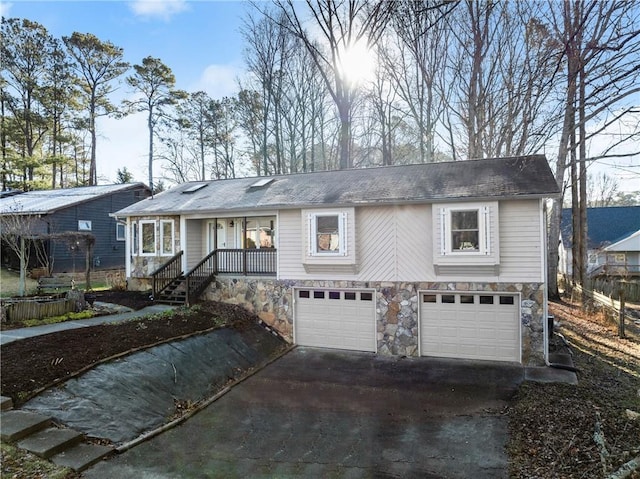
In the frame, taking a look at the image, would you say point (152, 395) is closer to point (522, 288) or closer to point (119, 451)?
point (119, 451)

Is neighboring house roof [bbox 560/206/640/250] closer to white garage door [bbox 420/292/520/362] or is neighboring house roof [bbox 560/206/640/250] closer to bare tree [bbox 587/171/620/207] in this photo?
bare tree [bbox 587/171/620/207]

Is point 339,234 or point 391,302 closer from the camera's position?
point 391,302

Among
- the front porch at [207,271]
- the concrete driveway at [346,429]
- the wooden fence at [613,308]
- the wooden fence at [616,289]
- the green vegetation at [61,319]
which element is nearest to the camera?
the concrete driveway at [346,429]

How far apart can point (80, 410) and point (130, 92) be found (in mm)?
25987

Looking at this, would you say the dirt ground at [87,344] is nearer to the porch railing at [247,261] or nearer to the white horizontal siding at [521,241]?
the porch railing at [247,261]

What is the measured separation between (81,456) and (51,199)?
20555mm

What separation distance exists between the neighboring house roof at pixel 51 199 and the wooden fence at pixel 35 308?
10.0m

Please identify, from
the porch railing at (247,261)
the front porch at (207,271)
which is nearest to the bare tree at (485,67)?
the porch railing at (247,261)

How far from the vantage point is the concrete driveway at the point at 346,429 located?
5.27 meters

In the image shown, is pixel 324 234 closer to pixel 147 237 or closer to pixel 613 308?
pixel 147 237

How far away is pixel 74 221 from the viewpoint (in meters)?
20.3

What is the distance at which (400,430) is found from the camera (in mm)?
6520

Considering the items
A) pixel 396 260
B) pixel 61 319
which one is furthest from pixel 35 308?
pixel 396 260

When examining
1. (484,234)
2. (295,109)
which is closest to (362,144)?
(295,109)
